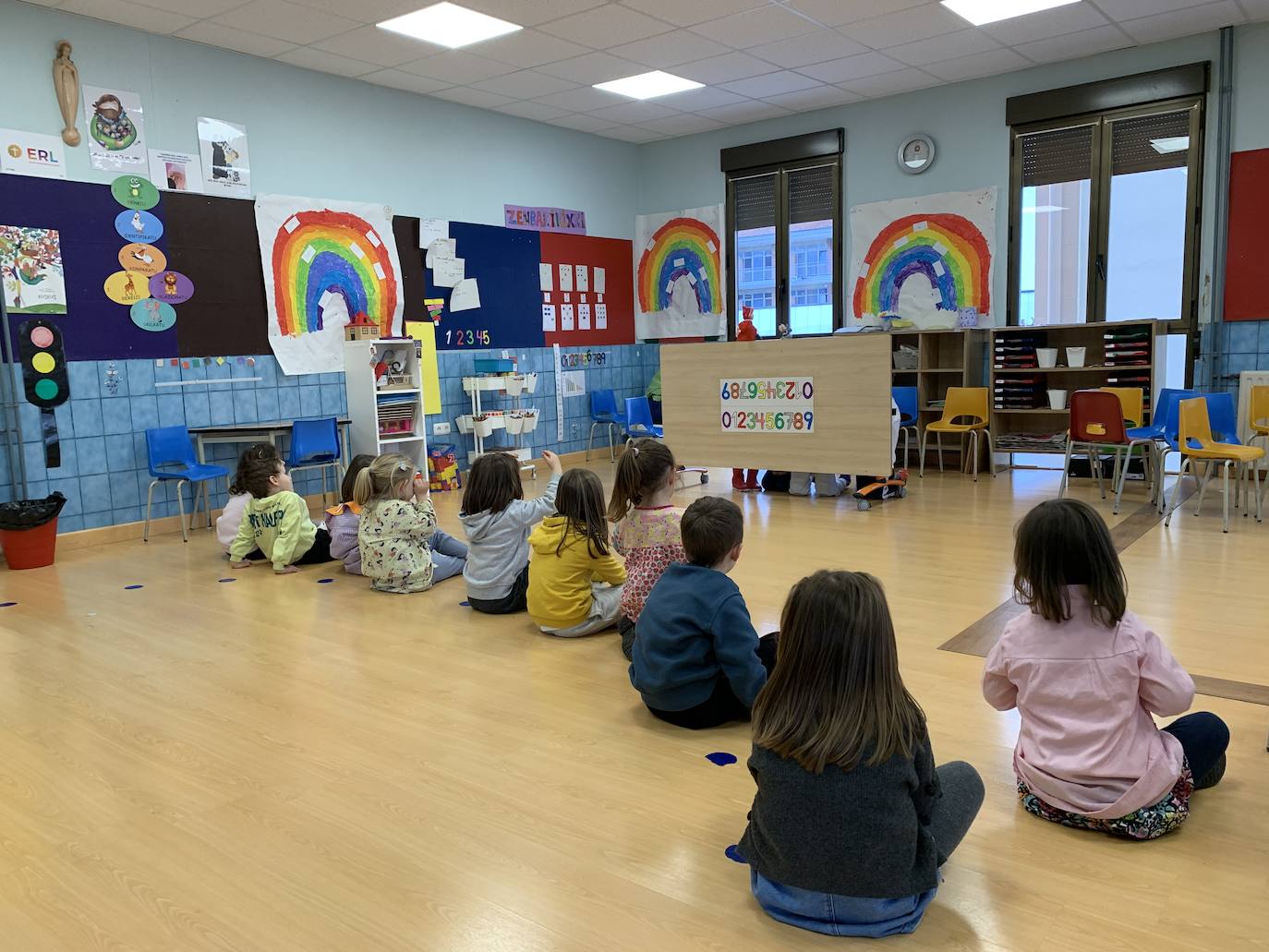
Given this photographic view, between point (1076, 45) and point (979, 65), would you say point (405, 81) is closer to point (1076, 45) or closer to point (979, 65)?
point (979, 65)

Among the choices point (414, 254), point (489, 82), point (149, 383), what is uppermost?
point (489, 82)

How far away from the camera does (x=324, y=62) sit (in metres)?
7.05

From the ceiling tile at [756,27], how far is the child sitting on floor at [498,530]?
3.90 meters

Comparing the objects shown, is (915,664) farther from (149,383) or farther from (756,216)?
(756,216)

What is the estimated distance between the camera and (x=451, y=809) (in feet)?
7.86

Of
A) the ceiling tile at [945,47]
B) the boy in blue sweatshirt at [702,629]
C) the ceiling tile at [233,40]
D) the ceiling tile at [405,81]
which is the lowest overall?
the boy in blue sweatshirt at [702,629]

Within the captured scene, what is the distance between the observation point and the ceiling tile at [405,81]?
7.42 metres

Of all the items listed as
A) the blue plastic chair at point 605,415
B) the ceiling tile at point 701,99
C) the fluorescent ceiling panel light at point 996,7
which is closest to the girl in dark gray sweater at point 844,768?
the fluorescent ceiling panel light at point 996,7

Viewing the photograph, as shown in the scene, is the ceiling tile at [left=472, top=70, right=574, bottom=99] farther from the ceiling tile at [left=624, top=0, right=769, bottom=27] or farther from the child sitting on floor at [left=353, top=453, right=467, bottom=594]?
the child sitting on floor at [left=353, top=453, right=467, bottom=594]

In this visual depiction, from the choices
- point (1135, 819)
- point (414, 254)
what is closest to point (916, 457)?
point (414, 254)

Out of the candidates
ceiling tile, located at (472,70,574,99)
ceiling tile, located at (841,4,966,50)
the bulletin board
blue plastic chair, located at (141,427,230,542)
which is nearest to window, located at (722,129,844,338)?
ceiling tile, located at (841,4,966,50)

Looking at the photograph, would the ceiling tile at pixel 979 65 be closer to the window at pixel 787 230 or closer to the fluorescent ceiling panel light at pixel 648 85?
the window at pixel 787 230

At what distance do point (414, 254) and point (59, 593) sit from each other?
4.21 m

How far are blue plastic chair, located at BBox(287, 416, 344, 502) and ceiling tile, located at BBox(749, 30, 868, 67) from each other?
4211 mm
